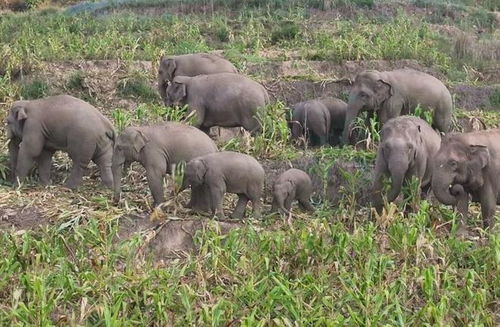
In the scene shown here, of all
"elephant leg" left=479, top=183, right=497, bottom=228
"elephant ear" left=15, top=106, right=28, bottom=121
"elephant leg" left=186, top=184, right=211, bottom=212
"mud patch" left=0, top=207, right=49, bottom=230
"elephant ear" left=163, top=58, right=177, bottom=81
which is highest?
"elephant ear" left=15, top=106, right=28, bottom=121

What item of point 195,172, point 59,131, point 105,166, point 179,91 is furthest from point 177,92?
point 195,172

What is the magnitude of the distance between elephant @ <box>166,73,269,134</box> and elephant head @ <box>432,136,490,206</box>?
3.49 meters

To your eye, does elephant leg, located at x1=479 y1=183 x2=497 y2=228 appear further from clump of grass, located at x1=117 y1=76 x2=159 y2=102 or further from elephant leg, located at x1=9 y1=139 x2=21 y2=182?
clump of grass, located at x1=117 y1=76 x2=159 y2=102

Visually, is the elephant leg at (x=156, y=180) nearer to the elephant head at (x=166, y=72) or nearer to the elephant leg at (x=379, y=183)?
the elephant leg at (x=379, y=183)

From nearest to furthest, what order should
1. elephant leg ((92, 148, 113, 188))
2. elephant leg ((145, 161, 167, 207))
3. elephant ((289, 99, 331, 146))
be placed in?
elephant leg ((145, 161, 167, 207)) → elephant leg ((92, 148, 113, 188)) → elephant ((289, 99, 331, 146))

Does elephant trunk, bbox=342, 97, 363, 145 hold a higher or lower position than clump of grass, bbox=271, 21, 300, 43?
higher

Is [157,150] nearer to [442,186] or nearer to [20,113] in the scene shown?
[20,113]

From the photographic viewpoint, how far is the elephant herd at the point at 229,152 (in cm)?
816

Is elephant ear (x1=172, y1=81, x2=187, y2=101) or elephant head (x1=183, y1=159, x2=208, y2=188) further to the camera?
elephant ear (x1=172, y1=81, x2=187, y2=101)

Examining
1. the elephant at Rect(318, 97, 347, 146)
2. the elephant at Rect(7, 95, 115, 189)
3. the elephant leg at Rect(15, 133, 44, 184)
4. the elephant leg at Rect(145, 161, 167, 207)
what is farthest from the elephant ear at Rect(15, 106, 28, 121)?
the elephant at Rect(318, 97, 347, 146)

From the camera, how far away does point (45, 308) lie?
6223mm

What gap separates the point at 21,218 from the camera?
8250mm

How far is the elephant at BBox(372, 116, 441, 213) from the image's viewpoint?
8.55 m

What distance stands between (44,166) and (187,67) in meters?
3.72
